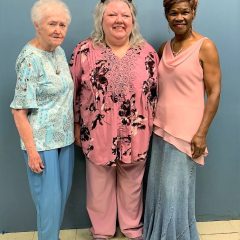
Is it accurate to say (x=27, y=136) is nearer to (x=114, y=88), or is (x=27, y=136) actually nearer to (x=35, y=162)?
(x=35, y=162)

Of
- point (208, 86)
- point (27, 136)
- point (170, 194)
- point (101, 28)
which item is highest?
point (101, 28)

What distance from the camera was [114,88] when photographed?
179 cm

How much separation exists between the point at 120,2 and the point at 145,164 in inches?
36.7

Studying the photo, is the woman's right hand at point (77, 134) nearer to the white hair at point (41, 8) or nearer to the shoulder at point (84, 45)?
the shoulder at point (84, 45)

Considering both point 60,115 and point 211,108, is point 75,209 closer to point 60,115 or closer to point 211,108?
point 60,115

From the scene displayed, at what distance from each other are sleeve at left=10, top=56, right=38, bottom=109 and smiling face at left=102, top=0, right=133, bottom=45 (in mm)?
427

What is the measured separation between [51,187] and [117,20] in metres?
0.86

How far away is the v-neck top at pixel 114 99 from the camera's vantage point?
1797mm

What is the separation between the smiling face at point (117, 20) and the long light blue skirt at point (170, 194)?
23.1 inches

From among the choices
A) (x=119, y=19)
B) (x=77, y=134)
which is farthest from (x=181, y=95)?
(x=77, y=134)

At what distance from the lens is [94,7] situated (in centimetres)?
196

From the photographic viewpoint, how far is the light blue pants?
1690 millimetres

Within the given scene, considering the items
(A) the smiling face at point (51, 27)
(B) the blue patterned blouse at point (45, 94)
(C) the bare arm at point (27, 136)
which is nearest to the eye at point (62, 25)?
(A) the smiling face at point (51, 27)

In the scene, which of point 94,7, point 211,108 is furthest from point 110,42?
point 211,108
